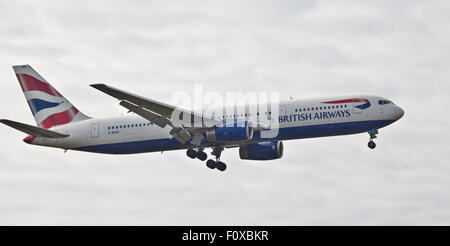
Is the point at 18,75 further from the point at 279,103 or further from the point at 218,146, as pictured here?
the point at 279,103

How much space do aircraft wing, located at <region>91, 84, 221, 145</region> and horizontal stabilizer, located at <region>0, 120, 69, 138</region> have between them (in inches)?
364

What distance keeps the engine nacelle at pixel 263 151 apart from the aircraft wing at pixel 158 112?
6.59 m

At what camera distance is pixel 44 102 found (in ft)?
206

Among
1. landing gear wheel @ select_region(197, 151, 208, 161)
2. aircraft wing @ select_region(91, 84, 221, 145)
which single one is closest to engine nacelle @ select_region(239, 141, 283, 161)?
landing gear wheel @ select_region(197, 151, 208, 161)

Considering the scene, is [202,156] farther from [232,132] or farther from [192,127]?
[232,132]

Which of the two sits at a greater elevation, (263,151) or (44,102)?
(44,102)

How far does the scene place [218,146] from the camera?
57625 millimetres

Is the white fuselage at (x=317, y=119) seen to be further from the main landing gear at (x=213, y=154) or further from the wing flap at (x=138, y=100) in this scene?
the wing flap at (x=138, y=100)

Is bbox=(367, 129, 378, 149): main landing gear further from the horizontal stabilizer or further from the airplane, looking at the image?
the horizontal stabilizer

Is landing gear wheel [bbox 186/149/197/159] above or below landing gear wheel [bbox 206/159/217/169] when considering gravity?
above

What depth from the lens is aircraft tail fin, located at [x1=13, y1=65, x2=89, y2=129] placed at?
202ft

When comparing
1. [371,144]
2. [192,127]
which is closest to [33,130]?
[192,127]

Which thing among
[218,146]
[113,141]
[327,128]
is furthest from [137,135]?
[327,128]

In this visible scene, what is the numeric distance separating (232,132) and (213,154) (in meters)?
7.01
